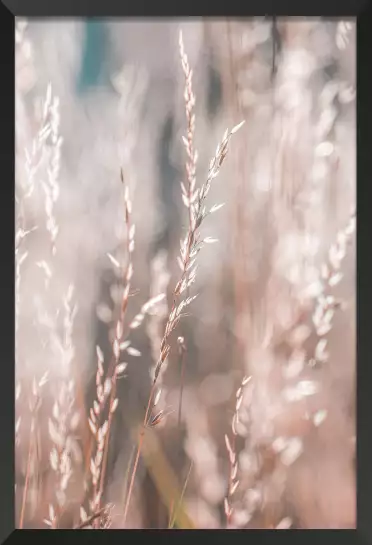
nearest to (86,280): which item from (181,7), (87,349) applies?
(87,349)

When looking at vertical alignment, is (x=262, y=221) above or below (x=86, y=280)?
above

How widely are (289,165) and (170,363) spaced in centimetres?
39

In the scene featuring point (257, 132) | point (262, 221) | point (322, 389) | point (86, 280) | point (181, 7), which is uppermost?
point (181, 7)

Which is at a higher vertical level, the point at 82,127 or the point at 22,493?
the point at 82,127

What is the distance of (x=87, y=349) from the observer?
913mm

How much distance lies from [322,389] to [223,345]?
0.60 ft

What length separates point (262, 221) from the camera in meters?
0.91

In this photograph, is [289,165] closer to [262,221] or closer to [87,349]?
[262,221]

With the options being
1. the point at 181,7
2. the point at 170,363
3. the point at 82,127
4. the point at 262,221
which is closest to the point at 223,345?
the point at 170,363

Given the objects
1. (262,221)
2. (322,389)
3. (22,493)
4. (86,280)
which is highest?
(262,221)

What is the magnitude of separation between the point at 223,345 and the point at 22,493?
42 centimetres

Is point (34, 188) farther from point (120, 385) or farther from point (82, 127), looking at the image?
point (120, 385)

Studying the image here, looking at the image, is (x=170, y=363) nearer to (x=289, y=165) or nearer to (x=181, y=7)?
(x=289, y=165)

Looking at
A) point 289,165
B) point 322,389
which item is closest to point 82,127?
point 289,165
